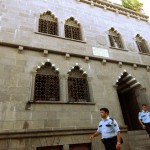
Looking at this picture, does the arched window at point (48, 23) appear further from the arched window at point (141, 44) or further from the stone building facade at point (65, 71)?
the arched window at point (141, 44)

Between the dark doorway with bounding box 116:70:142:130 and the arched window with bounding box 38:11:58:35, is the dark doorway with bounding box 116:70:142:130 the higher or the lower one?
the lower one

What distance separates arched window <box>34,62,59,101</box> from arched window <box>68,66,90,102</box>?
671mm

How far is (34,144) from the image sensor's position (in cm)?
496

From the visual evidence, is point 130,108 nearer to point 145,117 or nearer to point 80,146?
point 145,117

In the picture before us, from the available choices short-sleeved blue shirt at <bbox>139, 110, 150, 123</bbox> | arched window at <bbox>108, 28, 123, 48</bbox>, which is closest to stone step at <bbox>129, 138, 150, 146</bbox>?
short-sleeved blue shirt at <bbox>139, 110, 150, 123</bbox>

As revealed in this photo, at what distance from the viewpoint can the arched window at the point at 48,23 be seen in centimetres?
833

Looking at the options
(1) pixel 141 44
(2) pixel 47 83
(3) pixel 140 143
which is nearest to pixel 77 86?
(2) pixel 47 83

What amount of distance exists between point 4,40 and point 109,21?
7.33 meters

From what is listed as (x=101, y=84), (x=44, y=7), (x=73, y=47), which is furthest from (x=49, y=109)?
(x=44, y=7)

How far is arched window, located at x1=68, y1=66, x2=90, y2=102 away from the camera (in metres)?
6.77

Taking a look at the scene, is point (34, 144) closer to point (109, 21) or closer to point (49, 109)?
point (49, 109)

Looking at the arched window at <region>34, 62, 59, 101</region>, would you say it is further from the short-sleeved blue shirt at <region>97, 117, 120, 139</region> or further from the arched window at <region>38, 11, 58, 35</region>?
the short-sleeved blue shirt at <region>97, 117, 120, 139</region>

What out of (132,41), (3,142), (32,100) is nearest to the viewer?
(3,142)

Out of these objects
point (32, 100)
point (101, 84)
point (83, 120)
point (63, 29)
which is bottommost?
point (83, 120)
